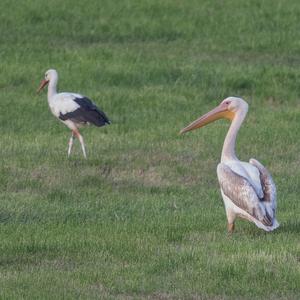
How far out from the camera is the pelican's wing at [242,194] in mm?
9305

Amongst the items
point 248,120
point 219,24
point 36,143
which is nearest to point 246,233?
point 36,143

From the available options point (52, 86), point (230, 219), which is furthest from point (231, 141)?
point (52, 86)

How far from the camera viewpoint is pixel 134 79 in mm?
19359

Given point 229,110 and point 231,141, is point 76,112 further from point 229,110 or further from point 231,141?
point 231,141

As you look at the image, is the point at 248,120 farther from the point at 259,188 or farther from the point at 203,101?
the point at 259,188

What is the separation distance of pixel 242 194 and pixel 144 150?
16.3ft

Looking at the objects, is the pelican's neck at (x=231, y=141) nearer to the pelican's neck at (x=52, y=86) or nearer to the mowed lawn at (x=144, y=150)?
the mowed lawn at (x=144, y=150)

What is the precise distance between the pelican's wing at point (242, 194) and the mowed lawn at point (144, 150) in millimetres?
223

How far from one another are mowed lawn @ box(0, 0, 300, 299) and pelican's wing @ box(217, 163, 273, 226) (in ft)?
0.73

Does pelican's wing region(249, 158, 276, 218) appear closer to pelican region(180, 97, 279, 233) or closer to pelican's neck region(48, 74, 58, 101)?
pelican region(180, 97, 279, 233)

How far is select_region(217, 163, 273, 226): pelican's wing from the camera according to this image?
9.30 meters

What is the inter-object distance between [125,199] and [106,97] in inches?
248

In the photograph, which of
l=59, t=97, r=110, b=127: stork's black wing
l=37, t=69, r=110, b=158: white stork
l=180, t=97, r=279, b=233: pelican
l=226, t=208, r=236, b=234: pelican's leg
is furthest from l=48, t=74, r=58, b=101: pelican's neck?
l=226, t=208, r=236, b=234: pelican's leg

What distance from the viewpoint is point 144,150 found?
1441 centimetres
